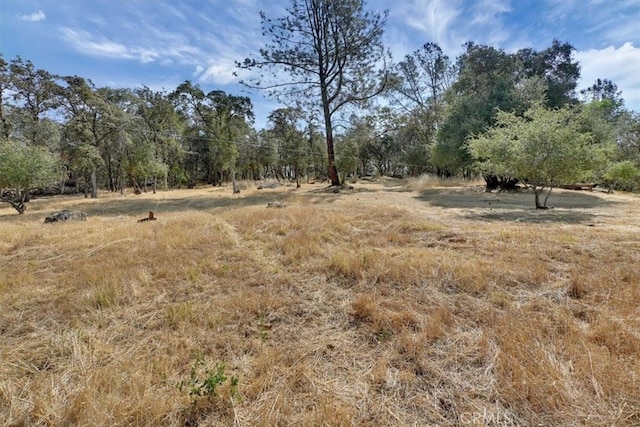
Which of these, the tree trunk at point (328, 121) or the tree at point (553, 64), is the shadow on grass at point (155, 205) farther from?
the tree at point (553, 64)

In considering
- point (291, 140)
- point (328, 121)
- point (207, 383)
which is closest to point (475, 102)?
point (328, 121)

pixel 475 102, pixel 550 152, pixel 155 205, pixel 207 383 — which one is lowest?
pixel 207 383

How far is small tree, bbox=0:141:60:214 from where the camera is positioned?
1111 cm

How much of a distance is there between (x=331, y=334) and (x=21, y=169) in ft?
49.1

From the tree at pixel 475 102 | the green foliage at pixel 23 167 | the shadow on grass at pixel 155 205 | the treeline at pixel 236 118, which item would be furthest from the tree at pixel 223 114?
the tree at pixel 475 102

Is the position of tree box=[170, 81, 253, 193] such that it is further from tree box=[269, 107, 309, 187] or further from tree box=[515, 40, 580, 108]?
tree box=[515, 40, 580, 108]

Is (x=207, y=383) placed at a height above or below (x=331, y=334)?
above

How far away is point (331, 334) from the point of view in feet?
8.78

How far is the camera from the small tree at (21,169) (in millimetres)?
11109

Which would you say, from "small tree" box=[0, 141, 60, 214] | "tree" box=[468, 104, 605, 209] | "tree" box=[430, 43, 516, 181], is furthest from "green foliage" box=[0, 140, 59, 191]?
"tree" box=[430, 43, 516, 181]

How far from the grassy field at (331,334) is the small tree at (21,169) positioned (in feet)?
29.8

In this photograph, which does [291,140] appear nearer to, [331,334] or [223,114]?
[223,114]

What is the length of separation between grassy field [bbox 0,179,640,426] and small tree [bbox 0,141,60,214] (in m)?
9.09

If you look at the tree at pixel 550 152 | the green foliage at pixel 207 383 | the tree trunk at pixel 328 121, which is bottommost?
the green foliage at pixel 207 383
